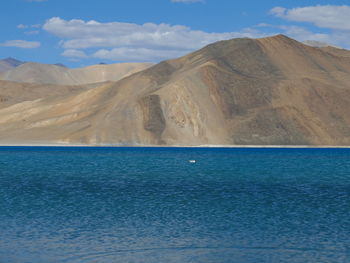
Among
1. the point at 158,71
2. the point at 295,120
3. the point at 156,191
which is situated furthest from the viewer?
the point at 158,71

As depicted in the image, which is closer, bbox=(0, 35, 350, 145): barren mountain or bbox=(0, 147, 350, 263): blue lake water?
bbox=(0, 147, 350, 263): blue lake water

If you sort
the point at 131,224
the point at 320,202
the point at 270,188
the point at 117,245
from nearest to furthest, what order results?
the point at 117,245 < the point at 131,224 < the point at 320,202 < the point at 270,188

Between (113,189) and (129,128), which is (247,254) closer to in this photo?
(113,189)

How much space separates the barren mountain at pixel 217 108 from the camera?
526ft

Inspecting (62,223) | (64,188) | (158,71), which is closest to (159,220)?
(62,223)

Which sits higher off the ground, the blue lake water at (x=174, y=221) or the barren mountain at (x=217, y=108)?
the barren mountain at (x=217, y=108)

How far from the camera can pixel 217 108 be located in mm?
167125

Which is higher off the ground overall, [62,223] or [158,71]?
[158,71]

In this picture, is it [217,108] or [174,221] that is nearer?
[174,221]

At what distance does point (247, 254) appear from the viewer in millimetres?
25406

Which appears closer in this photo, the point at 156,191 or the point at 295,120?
the point at 156,191

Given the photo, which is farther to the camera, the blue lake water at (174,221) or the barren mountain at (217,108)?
the barren mountain at (217,108)

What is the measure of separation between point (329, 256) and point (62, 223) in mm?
14386

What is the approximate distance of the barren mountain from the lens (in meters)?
160
